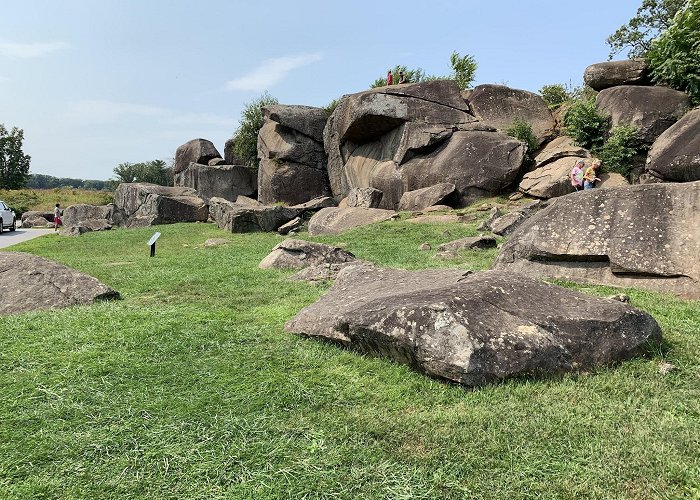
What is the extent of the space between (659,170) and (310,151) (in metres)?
20.4

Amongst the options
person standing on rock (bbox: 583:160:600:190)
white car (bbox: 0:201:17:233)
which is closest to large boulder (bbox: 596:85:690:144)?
person standing on rock (bbox: 583:160:600:190)

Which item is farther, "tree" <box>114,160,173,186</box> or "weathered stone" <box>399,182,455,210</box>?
"tree" <box>114,160,173,186</box>

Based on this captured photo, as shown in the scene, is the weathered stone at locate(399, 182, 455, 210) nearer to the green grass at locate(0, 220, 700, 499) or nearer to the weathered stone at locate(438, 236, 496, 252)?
the weathered stone at locate(438, 236, 496, 252)

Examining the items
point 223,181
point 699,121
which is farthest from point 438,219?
point 223,181

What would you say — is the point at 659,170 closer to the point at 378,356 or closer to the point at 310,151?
the point at 378,356

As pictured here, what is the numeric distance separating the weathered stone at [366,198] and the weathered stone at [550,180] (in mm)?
6327

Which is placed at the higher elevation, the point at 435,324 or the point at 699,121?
the point at 699,121

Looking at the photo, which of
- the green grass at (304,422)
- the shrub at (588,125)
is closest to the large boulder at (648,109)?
the shrub at (588,125)

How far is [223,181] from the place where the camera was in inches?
1463

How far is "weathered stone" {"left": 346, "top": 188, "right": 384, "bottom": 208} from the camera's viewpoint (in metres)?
23.4

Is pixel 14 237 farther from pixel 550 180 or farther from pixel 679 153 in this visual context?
pixel 679 153

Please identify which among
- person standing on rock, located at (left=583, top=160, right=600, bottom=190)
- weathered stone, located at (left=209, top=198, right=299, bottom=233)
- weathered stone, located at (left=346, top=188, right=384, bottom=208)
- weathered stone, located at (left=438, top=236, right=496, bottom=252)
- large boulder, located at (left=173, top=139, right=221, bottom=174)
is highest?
large boulder, located at (left=173, top=139, right=221, bottom=174)

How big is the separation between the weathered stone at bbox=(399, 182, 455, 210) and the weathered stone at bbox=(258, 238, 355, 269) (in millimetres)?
10490

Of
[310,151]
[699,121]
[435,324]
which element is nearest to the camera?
[435,324]
